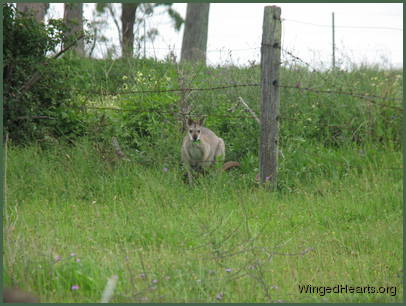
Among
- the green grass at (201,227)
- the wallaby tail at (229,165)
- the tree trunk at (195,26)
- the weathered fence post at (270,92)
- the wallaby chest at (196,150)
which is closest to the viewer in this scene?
the green grass at (201,227)

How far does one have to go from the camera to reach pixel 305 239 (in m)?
5.85

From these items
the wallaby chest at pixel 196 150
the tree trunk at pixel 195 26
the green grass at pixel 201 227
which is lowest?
the green grass at pixel 201 227

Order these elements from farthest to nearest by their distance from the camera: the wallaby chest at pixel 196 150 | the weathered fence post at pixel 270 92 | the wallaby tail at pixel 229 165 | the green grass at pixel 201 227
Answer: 1. the wallaby chest at pixel 196 150
2. the wallaby tail at pixel 229 165
3. the weathered fence post at pixel 270 92
4. the green grass at pixel 201 227

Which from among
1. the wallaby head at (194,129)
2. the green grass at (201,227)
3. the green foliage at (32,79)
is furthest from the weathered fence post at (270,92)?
the green foliage at (32,79)

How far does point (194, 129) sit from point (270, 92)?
141 cm

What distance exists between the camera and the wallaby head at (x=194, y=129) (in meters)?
8.36

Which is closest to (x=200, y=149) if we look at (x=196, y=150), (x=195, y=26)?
(x=196, y=150)

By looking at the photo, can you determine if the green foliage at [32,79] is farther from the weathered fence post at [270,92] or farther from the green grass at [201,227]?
the weathered fence post at [270,92]

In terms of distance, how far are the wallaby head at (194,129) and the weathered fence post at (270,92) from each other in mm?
1168

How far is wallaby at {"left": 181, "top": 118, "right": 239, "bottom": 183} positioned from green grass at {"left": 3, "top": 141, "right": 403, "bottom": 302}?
26 centimetres

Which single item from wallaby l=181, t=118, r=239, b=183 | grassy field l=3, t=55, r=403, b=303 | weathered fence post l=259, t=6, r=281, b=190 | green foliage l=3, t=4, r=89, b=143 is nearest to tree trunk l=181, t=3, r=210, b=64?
grassy field l=3, t=55, r=403, b=303

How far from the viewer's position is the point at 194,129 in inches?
329

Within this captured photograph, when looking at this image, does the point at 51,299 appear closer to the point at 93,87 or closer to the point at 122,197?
the point at 122,197

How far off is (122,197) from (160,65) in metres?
6.58
